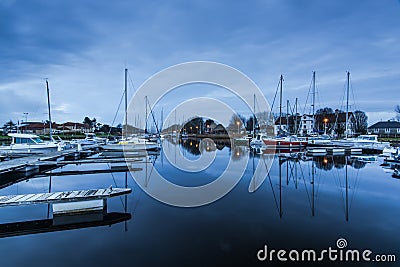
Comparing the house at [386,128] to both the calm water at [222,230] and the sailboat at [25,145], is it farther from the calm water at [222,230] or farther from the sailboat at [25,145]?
the sailboat at [25,145]

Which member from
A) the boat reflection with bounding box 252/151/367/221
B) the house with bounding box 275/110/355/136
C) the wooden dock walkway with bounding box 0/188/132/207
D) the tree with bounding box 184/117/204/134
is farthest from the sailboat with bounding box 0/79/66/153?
the tree with bounding box 184/117/204/134

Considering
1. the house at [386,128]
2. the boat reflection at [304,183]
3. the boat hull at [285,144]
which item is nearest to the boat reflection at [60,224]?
the boat reflection at [304,183]

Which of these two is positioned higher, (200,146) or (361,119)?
(361,119)

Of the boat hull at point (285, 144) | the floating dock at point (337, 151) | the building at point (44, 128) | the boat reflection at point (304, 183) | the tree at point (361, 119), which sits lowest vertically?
the boat reflection at point (304, 183)

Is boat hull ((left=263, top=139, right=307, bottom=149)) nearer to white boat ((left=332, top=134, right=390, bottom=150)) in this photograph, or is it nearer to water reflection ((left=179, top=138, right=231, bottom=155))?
white boat ((left=332, top=134, right=390, bottom=150))

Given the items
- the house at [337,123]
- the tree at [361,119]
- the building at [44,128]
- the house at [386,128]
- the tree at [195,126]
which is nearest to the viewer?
the house at [337,123]

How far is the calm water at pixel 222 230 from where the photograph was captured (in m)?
3.83

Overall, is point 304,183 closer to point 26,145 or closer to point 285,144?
point 285,144

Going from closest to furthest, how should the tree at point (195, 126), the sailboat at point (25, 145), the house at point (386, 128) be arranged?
the sailboat at point (25, 145), the house at point (386, 128), the tree at point (195, 126)

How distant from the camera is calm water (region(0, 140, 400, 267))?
151 inches

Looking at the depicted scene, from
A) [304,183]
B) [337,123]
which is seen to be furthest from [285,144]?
[337,123]

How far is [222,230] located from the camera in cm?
481

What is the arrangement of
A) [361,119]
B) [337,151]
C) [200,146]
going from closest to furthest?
[337,151] → [200,146] → [361,119]

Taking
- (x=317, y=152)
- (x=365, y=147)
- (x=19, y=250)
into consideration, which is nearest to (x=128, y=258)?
(x=19, y=250)
